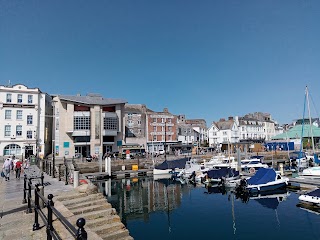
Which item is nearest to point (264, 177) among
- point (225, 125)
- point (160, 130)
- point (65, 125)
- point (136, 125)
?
point (65, 125)

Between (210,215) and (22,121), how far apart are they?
153 feet

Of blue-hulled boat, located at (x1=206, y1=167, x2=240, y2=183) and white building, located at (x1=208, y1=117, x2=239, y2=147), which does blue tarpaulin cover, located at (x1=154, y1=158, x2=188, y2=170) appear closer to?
blue-hulled boat, located at (x1=206, y1=167, x2=240, y2=183)

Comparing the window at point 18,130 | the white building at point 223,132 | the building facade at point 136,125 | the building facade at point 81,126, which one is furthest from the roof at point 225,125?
the window at point 18,130

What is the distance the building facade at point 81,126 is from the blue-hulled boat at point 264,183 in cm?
3647

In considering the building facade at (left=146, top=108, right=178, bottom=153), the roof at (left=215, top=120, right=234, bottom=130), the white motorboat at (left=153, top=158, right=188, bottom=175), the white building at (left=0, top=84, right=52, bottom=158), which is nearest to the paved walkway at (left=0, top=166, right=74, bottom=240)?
the white motorboat at (left=153, top=158, right=188, bottom=175)

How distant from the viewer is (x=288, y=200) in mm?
23500

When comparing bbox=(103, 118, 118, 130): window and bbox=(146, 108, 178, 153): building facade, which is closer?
bbox=(103, 118, 118, 130): window

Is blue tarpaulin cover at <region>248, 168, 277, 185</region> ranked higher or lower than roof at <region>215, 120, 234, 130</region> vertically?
lower

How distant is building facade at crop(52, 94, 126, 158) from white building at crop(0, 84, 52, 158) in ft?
10.8

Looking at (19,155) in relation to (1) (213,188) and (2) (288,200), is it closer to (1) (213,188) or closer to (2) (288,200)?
(1) (213,188)

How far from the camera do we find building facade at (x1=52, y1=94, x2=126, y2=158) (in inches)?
2100

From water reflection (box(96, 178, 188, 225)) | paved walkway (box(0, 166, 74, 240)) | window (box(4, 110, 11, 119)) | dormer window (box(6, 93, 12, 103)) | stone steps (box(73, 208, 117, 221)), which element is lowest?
water reflection (box(96, 178, 188, 225))

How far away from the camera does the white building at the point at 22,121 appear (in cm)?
4872

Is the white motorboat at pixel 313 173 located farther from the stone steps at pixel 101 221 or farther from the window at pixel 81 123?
the window at pixel 81 123
